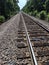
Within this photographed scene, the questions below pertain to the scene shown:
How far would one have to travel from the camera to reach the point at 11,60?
5590 mm

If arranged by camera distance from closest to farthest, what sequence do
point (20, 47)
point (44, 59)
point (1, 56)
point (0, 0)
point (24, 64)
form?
point (24, 64)
point (44, 59)
point (1, 56)
point (20, 47)
point (0, 0)

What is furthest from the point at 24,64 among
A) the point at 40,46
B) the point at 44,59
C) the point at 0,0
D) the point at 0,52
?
the point at 0,0

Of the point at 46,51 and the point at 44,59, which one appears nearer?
the point at 44,59

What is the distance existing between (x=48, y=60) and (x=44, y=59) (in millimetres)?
150

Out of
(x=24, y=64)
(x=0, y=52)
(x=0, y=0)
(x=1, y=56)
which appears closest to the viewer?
(x=24, y=64)

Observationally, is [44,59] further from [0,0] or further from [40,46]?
[0,0]

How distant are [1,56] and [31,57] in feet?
3.49

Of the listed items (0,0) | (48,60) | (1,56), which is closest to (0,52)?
(1,56)

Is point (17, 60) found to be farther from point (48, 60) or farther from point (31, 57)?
point (48, 60)

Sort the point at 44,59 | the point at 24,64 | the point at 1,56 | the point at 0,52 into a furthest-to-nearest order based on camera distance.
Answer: the point at 0,52, the point at 1,56, the point at 44,59, the point at 24,64

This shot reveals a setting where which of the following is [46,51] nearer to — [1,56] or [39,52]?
[39,52]

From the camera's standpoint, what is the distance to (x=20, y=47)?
713cm

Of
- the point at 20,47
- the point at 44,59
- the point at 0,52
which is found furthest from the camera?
the point at 20,47

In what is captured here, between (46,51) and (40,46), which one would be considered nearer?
(46,51)
